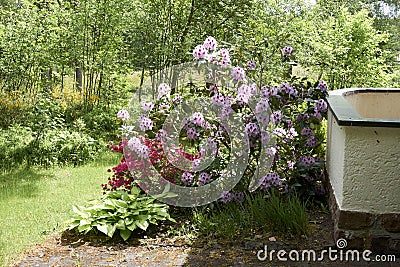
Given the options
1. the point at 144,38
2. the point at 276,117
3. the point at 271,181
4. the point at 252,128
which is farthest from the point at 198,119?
the point at 144,38

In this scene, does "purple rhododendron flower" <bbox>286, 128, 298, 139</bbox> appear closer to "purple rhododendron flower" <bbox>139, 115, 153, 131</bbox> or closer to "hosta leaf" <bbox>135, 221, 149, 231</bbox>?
"purple rhododendron flower" <bbox>139, 115, 153, 131</bbox>

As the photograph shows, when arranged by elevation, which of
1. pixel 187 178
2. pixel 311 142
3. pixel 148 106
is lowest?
pixel 187 178

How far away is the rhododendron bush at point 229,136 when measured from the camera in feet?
12.7

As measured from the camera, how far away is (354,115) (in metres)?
3.11

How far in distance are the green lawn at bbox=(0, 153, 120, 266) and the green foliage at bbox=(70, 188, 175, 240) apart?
0.98 ft

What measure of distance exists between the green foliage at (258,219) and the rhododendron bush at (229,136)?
0.24 metres

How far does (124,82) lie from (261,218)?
5.64m

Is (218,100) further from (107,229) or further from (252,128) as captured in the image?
(107,229)

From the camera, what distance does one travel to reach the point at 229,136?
398 centimetres

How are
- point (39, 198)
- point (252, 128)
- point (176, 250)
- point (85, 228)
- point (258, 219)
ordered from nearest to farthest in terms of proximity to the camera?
point (176, 250)
point (258, 219)
point (85, 228)
point (252, 128)
point (39, 198)

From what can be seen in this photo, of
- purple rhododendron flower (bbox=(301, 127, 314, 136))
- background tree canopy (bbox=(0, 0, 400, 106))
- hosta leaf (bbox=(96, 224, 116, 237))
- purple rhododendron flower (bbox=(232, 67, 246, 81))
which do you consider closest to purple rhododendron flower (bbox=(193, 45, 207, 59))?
purple rhododendron flower (bbox=(232, 67, 246, 81))

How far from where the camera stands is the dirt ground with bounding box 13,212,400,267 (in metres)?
3.10

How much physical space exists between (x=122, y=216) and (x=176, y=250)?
548 millimetres

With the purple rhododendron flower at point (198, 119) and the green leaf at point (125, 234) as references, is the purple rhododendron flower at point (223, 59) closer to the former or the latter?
the purple rhododendron flower at point (198, 119)
